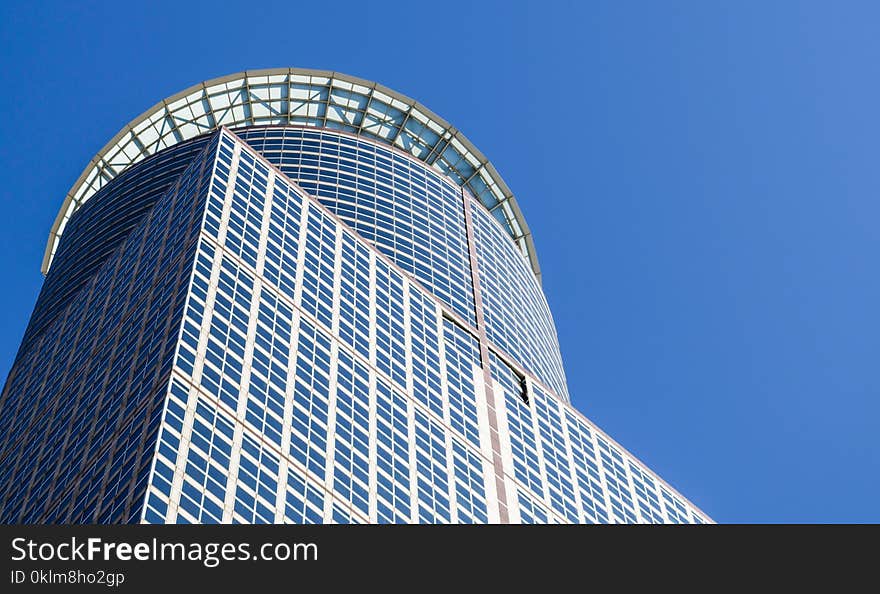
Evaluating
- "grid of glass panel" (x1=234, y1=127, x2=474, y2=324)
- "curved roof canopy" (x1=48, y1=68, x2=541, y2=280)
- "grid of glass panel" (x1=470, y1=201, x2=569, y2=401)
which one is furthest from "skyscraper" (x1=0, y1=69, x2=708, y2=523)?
"curved roof canopy" (x1=48, y1=68, x2=541, y2=280)

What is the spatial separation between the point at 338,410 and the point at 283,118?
79.5 meters

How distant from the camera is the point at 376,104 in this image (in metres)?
157

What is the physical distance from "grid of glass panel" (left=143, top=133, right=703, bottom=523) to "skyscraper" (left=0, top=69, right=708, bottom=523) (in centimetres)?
18

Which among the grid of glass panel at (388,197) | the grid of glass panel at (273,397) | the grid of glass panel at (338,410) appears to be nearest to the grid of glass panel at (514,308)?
the grid of glass panel at (273,397)

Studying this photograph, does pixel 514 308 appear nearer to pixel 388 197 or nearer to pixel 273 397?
pixel 388 197

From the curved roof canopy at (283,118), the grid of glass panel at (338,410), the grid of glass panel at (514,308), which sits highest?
the curved roof canopy at (283,118)

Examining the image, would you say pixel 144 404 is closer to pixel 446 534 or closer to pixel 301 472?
pixel 301 472

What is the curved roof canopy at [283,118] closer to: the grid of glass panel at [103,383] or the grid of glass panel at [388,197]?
the grid of glass panel at [388,197]

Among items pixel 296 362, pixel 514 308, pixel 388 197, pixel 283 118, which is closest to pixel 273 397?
pixel 296 362

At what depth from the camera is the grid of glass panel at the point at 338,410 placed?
70.8 metres

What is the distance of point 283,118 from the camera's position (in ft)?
514

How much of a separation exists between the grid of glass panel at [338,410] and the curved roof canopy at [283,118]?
4790 centimetres

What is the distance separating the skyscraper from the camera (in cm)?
7194

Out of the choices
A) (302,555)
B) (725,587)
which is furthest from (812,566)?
(302,555)
